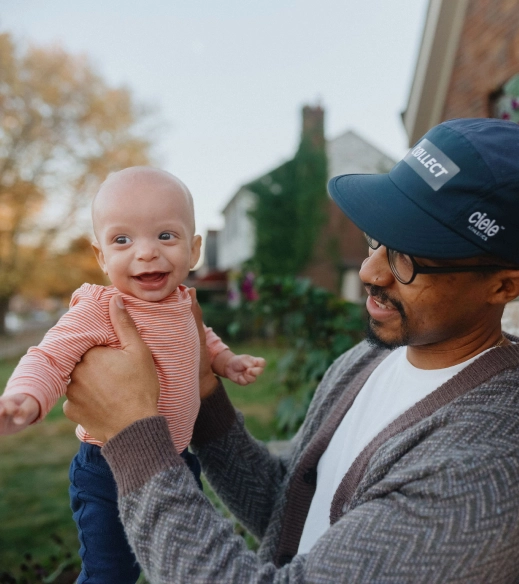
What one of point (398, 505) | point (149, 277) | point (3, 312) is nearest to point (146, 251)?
point (149, 277)

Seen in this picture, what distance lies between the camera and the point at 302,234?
72.7 feet

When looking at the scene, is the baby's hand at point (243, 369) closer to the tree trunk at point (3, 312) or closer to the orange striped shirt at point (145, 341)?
the orange striped shirt at point (145, 341)

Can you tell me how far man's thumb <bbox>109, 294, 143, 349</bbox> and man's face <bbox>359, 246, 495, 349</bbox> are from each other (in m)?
0.64

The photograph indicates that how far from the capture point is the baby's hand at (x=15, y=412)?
1.16m

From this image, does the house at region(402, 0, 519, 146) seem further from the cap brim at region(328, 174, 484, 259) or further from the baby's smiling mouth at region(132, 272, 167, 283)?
the baby's smiling mouth at region(132, 272, 167, 283)

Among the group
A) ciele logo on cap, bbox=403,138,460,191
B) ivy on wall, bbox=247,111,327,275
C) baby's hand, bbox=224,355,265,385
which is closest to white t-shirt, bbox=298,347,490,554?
baby's hand, bbox=224,355,265,385

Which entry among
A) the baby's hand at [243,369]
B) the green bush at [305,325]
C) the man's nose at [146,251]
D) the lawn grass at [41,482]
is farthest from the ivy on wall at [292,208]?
the man's nose at [146,251]

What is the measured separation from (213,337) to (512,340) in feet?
3.31

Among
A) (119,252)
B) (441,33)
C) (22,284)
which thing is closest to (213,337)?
(119,252)

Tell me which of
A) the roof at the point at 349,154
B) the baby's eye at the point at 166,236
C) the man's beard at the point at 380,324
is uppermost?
the roof at the point at 349,154

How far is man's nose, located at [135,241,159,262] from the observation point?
4.95 feet

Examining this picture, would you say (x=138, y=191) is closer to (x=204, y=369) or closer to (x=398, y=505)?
(x=204, y=369)

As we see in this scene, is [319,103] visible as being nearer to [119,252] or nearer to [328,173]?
[328,173]

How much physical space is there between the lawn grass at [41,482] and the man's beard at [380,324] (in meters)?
2.96
